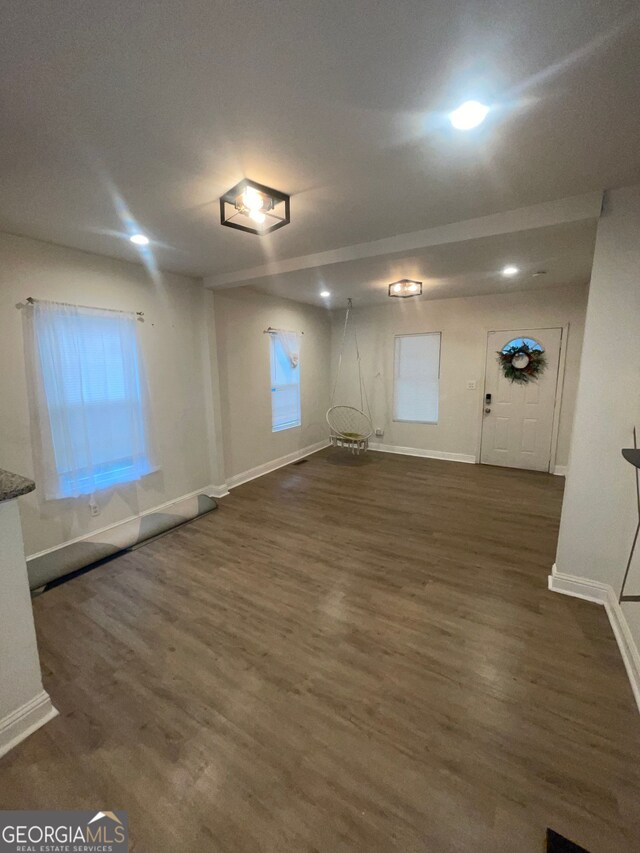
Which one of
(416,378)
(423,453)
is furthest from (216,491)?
(416,378)

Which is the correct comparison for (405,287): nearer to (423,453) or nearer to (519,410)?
(519,410)

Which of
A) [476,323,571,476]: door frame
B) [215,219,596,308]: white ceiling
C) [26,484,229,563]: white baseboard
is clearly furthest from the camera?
[476,323,571,476]: door frame

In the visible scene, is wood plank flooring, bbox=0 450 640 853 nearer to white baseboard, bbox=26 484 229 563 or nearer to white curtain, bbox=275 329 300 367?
white baseboard, bbox=26 484 229 563

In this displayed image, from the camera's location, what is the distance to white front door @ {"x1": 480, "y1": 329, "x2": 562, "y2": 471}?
15.5 ft

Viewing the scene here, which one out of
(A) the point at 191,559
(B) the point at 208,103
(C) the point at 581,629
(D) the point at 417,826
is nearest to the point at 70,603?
(A) the point at 191,559

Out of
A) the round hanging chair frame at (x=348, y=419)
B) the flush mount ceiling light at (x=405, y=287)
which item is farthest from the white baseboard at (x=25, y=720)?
the round hanging chair frame at (x=348, y=419)

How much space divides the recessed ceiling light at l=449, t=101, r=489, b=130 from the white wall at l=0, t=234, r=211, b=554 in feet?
9.78

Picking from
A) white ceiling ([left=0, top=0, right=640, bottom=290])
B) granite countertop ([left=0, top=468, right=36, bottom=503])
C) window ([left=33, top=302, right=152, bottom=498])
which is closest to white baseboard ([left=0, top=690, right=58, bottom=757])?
granite countertop ([left=0, top=468, right=36, bottom=503])

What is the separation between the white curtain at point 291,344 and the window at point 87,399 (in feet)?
7.28

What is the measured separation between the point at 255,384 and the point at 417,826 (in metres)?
4.29

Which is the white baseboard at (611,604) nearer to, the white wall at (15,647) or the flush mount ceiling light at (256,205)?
the white wall at (15,647)

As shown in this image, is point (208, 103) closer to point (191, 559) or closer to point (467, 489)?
point (191, 559)

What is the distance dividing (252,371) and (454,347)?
3096 mm

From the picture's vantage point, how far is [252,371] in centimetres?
473
